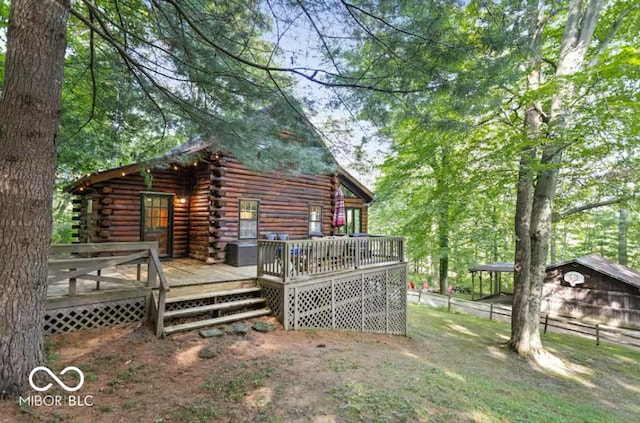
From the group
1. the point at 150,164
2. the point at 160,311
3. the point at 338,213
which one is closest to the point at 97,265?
the point at 160,311

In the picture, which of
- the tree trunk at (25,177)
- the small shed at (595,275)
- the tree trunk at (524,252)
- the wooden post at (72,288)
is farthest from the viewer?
the small shed at (595,275)

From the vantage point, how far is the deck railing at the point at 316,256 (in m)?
6.61

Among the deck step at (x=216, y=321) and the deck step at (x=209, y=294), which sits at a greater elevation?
the deck step at (x=209, y=294)

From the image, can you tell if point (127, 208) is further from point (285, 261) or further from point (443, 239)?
point (443, 239)

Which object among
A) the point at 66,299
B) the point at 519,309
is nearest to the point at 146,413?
the point at 66,299

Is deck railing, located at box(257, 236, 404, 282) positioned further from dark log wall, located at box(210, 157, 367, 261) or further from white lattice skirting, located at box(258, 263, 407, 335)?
dark log wall, located at box(210, 157, 367, 261)

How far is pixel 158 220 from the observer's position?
9766 millimetres

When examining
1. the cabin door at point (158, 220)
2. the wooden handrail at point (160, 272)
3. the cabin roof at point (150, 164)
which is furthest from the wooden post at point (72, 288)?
the cabin door at point (158, 220)

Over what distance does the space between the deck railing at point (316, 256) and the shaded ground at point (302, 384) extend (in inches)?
55.2

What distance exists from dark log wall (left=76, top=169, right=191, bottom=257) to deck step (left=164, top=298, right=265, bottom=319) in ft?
14.9

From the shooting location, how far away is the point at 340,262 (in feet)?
26.3

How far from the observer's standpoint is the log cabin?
28.5 feet

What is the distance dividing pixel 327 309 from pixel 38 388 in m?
5.18

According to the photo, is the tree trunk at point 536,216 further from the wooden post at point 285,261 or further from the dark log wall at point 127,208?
the dark log wall at point 127,208
